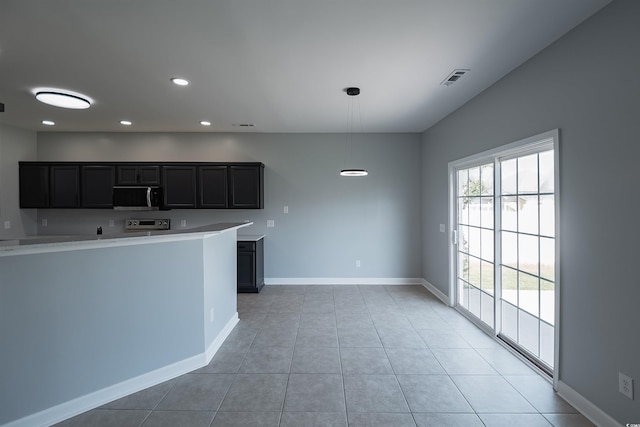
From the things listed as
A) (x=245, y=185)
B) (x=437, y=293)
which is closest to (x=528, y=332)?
(x=437, y=293)

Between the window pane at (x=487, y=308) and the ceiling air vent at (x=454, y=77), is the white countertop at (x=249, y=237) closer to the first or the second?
the window pane at (x=487, y=308)

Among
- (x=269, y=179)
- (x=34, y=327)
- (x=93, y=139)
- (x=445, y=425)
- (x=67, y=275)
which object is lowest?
(x=445, y=425)

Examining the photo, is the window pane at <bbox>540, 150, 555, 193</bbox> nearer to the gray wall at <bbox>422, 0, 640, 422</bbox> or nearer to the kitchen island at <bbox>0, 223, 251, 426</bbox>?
the gray wall at <bbox>422, 0, 640, 422</bbox>

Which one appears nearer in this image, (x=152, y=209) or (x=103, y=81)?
(x=103, y=81)

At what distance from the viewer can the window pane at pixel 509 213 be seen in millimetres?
3018

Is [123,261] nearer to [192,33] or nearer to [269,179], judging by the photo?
[192,33]

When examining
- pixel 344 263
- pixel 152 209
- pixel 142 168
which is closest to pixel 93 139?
pixel 142 168

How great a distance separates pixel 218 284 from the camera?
314 centimetres

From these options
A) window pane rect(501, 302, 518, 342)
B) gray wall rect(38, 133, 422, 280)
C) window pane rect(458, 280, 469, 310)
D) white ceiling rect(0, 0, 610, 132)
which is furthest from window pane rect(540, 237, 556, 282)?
gray wall rect(38, 133, 422, 280)

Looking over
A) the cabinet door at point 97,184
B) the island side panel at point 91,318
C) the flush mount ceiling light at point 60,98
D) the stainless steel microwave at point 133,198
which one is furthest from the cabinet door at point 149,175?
the island side panel at point 91,318

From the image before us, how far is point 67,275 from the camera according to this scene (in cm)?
209

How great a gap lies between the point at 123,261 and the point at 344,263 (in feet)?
12.3

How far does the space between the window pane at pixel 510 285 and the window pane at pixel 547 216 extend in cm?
62

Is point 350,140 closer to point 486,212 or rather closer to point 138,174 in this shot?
point 486,212
